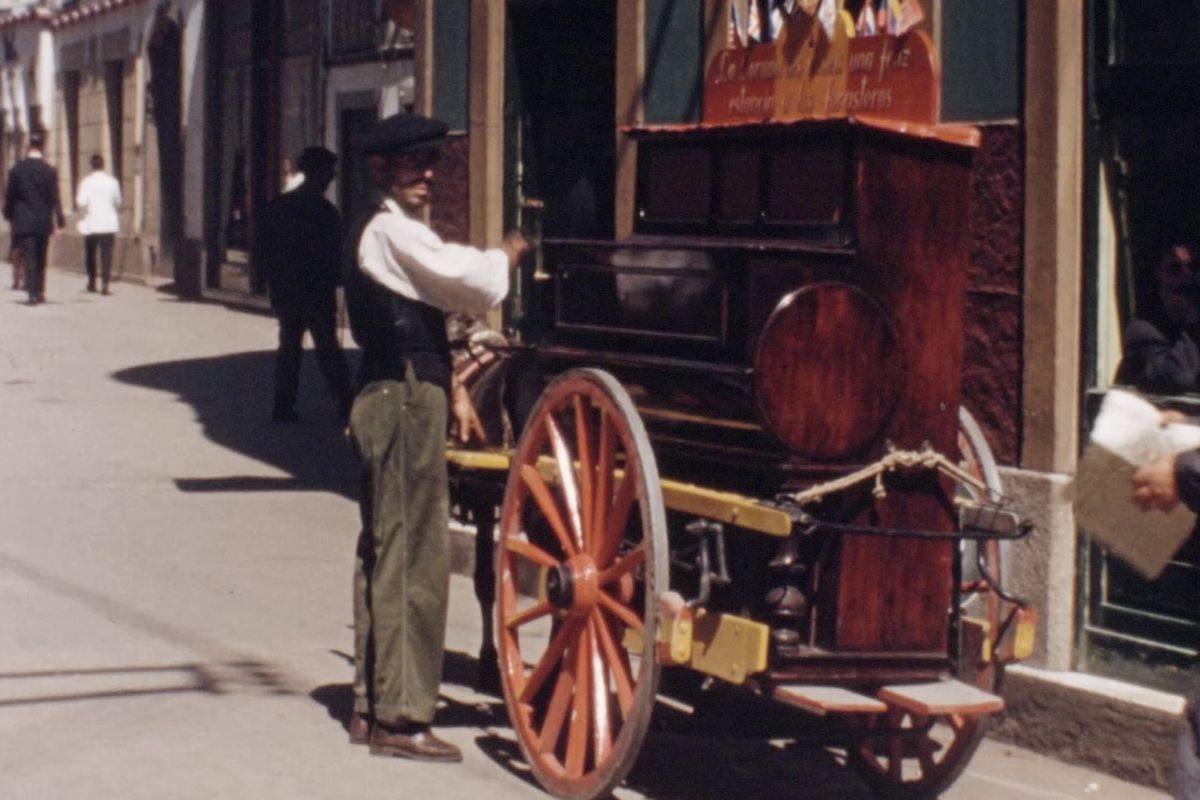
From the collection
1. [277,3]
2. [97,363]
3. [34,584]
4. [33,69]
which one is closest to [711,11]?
[34,584]

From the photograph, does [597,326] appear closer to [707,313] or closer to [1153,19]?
[707,313]

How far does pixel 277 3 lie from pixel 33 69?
1636cm

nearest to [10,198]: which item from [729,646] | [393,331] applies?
[393,331]

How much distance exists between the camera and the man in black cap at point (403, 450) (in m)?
6.83

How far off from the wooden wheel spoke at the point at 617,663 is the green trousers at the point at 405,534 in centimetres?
88

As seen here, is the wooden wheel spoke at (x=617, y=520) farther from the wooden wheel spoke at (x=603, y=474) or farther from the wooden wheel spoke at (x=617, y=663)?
the wooden wheel spoke at (x=617, y=663)

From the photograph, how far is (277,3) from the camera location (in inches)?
1069

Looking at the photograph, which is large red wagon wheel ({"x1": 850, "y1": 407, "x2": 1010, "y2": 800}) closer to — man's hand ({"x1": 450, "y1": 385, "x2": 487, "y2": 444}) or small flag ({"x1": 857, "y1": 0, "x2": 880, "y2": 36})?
small flag ({"x1": 857, "y1": 0, "x2": 880, "y2": 36})

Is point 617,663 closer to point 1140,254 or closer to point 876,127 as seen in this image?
point 876,127

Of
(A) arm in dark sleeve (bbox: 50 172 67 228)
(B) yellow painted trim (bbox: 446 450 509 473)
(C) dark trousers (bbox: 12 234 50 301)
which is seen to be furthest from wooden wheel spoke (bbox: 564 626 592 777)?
(A) arm in dark sleeve (bbox: 50 172 67 228)

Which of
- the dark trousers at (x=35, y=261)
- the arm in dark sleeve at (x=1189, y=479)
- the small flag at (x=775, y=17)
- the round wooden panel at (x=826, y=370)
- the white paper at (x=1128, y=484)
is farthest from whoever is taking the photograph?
the dark trousers at (x=35, y=261)

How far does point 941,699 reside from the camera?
5.70 metres

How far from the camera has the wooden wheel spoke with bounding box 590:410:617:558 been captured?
19.9 ft

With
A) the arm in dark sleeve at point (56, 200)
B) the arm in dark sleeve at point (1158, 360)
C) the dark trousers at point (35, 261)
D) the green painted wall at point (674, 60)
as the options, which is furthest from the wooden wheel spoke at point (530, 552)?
the arm in dark sleeve at point (56, 200)
